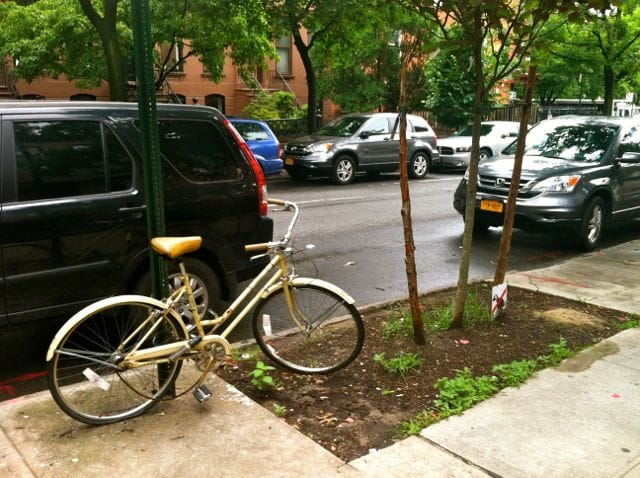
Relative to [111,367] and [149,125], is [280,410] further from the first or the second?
[149,125]

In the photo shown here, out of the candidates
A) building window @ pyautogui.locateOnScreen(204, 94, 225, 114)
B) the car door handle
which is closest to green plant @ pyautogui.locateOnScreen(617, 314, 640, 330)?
the car door handle

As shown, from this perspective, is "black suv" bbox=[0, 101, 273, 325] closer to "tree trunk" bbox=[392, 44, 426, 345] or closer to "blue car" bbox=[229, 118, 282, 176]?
"tree trunk" bbox=[392, 44, 426, 345]

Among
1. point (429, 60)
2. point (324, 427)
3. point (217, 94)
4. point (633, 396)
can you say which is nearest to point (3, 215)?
point (324, 427)

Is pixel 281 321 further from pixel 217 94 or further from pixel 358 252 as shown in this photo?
pixel 217 94

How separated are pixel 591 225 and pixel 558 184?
879 mm

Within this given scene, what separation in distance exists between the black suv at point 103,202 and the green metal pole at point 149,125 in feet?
2.99

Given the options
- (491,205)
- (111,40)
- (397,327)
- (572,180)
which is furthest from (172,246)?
(111,40)

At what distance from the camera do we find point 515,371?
14.2ft

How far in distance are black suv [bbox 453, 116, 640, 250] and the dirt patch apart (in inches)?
108

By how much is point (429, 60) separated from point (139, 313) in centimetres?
291

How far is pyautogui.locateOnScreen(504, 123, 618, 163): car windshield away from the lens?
9062 mm

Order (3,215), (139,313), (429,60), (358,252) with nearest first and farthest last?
(139,313) < (3,215) < (429,60) < (358,252)

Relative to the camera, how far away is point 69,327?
337cm

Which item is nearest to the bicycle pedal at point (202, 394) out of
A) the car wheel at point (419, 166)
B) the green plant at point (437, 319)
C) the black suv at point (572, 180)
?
the green plant at point (437, 319)
